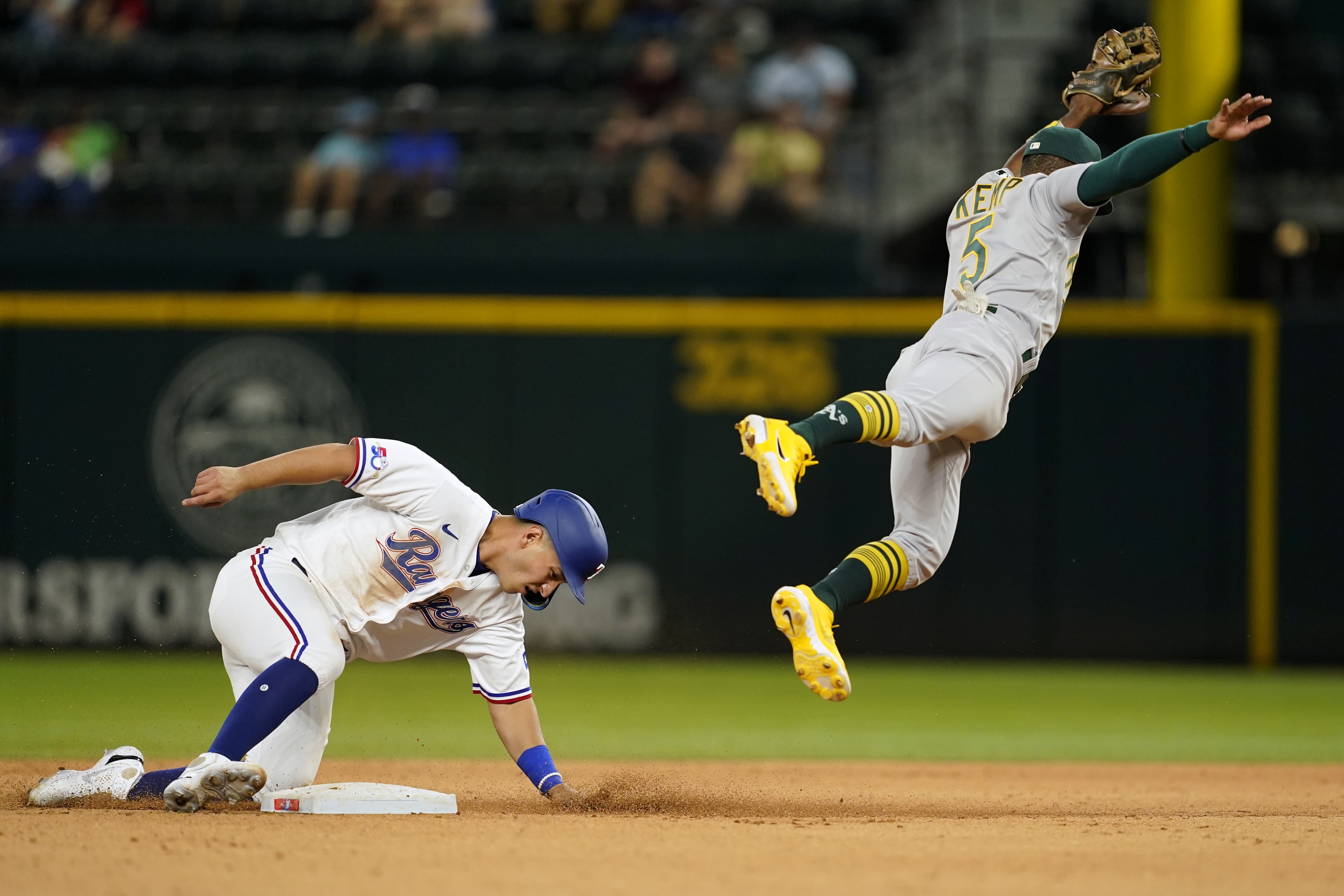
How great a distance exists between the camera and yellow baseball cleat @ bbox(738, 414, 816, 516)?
440cm

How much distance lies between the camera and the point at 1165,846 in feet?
13.6

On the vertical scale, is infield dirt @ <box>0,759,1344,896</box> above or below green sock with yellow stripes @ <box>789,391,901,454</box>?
below

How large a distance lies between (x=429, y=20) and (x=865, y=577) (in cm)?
905

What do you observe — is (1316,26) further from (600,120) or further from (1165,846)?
(1165,846)

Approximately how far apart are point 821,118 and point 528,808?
24.1 ft

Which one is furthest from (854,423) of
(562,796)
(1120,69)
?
(1120,69)

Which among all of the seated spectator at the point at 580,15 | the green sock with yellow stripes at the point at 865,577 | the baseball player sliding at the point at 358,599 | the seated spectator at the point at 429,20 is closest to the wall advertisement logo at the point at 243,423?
the seated spectator at the point at 429,20

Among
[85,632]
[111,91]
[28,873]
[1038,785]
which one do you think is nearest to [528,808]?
[28,873]

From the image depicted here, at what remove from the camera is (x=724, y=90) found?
37.8ft

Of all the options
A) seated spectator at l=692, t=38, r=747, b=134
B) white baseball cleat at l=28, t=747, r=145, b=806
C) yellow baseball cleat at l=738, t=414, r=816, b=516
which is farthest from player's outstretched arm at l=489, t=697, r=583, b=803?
seated spectator at l=692, t=38, r=747, b=134

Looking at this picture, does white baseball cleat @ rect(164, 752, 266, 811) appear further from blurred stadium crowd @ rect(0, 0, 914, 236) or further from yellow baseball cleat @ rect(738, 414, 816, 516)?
blurred stadium crowd @ rect(0, 0, 914, 236)

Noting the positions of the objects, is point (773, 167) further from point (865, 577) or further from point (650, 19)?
point (865, 577)

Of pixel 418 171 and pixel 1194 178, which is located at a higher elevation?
pixel 418 171

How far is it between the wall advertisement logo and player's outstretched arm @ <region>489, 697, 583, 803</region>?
17.6ft
